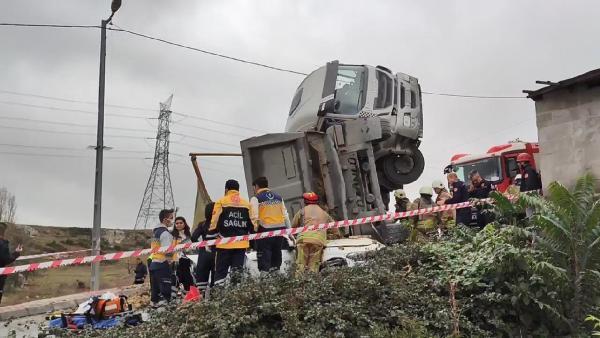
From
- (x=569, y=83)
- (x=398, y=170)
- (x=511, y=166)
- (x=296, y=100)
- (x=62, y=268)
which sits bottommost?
(x=62, y=268)

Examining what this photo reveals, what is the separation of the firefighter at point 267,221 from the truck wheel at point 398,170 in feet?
17.0

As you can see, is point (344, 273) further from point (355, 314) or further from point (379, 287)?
point (355, 314)

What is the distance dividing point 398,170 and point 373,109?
1.47 m

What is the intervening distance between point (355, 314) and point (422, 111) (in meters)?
9.46

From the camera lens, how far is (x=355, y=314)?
5.61 meters

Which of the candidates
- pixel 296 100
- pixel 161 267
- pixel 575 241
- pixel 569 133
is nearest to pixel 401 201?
pixel 296 100

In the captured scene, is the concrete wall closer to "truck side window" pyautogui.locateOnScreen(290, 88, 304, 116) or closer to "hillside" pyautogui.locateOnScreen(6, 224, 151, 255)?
"truck side window" pyautogui.locateOnScreen(290, 88, 304, 116)

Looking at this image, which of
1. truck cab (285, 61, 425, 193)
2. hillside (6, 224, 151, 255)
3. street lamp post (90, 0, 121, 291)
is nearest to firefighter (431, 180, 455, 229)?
truck cab (285, 61, 425, 193)

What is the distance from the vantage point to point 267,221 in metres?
8.16

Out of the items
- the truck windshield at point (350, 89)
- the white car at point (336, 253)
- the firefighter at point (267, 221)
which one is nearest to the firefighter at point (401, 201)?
the truck windshield at point (350, 89)

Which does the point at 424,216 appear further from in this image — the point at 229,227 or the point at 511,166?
the point at 511,166

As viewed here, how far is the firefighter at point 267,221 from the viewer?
8.03m

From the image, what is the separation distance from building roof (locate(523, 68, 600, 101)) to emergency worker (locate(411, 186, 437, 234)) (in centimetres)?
253

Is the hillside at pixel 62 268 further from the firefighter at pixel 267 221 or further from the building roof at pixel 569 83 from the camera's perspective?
the building roof at pixel 569 83
